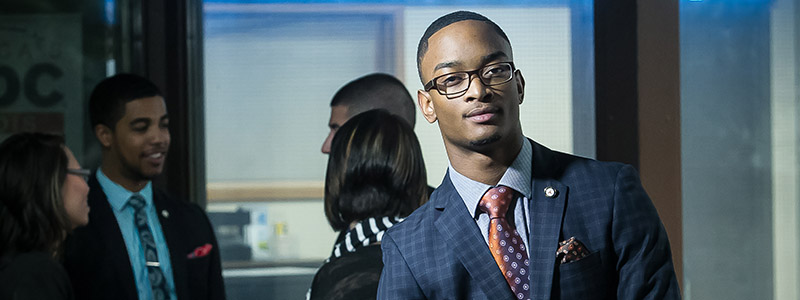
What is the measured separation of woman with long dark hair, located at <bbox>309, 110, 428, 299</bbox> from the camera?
1.78 m

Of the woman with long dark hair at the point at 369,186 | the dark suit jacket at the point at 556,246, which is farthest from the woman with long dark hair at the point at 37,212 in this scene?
the dark suit jacket at the point at 556,246

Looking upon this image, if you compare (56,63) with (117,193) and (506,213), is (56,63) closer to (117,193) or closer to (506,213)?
(117,193)

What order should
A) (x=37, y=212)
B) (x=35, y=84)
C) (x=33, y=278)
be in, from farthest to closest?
1. (x=35, y=84)
2. (x=37, y=212)
3. (x=33, y=278)

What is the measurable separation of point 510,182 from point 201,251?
4.72 ft

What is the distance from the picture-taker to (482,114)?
1222 mm

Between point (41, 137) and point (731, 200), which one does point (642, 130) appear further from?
point (41, 137)

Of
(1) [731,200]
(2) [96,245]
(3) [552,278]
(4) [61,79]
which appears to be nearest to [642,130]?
(1) [731,200]

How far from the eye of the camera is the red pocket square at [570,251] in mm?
1210

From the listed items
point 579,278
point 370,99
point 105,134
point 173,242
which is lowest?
point 173,242

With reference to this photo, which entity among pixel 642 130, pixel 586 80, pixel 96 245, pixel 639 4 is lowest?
pixel 96 245

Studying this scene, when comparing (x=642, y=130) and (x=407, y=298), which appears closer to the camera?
(x=407, y=298)

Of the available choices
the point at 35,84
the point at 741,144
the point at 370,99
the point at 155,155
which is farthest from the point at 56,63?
the point at 741,144

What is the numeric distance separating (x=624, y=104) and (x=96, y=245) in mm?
1693

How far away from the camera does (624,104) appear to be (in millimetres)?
2531
